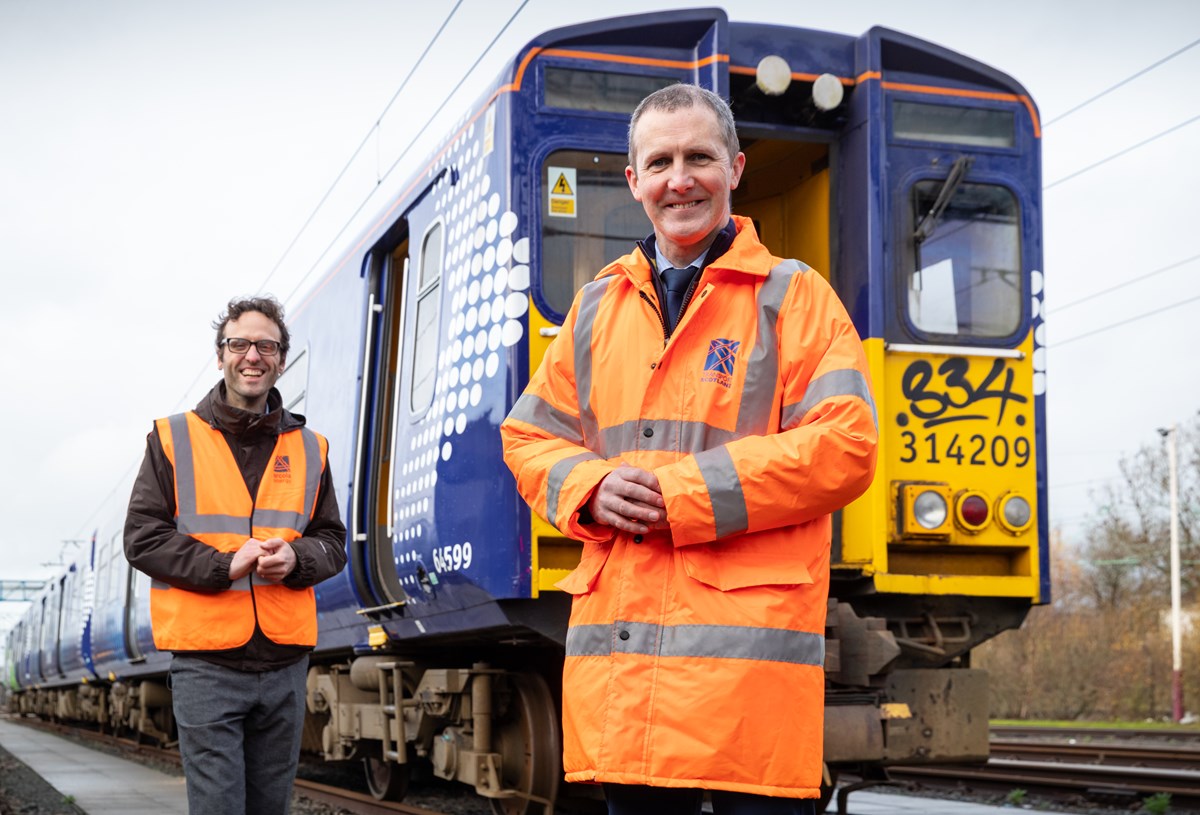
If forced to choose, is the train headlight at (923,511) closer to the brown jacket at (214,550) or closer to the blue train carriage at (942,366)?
the blue train carriage at (942,366)

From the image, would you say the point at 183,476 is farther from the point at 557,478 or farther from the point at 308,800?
the point at 308,800

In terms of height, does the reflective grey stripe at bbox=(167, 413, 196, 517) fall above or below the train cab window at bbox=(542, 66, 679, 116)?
below

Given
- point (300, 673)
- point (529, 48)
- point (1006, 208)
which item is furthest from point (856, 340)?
point (1006, 208)

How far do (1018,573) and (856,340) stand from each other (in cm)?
387

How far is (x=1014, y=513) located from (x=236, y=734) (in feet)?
11.9

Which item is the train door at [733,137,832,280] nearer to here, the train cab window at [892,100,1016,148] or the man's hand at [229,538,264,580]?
the train cab window at [892,100,1016,148]

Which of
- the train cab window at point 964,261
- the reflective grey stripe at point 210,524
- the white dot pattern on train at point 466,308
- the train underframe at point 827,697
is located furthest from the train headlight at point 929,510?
the reflective grey stripe at point 210,524

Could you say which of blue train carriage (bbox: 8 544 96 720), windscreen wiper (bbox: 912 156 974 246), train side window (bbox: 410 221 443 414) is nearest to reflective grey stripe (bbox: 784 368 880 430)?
windscreen wiper (bbox: 912 156 974 246)

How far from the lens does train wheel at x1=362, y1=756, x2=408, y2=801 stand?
27.9ft

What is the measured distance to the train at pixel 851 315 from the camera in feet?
19.0

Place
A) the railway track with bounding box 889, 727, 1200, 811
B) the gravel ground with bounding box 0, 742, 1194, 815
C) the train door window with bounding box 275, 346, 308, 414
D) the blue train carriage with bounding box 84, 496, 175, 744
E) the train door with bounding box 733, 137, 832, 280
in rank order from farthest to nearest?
the blue train carriage with bounding box 84, 496, 175, 744, the train door window with bounding box 275, 346, 308, 414, the railway track with bounding box 889, 727, 1200, 811, the gravel ground with bounding box 0, 742, 1194, 815, the train door with bounding box 733, 137, 832, 280

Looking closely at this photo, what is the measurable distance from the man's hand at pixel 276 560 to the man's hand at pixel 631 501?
1.68 meters

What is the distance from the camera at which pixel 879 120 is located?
20.4 feet

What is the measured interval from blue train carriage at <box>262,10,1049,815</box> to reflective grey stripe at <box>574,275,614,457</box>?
2764 millimetres
